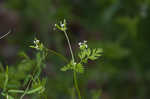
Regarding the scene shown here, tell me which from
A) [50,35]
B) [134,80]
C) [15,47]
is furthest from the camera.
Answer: [15,47]

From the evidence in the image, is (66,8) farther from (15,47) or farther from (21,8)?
(15,47)

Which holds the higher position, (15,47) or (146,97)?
(15,47)

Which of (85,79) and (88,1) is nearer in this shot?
(85,79)

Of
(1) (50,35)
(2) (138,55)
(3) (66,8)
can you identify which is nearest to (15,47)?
(1) (50,35)

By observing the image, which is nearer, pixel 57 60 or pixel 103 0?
pixel 103 0

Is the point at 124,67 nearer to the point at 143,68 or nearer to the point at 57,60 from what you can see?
the point at 143,68

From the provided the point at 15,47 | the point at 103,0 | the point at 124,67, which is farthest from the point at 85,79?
the point at 15,47

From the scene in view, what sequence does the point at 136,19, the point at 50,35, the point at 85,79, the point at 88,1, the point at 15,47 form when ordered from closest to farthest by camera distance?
1. the point at 136,19
2. the point at 85,79
3. the point at 88,1
4. the point at 50,35
5. the point at 15,47

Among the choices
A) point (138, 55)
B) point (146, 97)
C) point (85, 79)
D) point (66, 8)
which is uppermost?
point (66, 8)

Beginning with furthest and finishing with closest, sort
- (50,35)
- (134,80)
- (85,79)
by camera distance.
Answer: (50,35) < (134,80) < (85,79)
